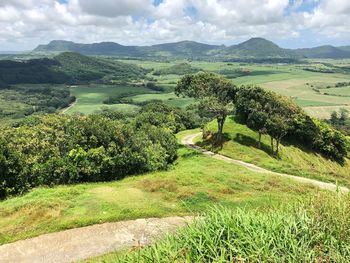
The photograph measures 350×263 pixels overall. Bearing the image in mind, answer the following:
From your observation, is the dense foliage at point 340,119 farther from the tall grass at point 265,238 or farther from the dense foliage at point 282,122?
the tall grass at point 265,238

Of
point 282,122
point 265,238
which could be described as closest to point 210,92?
point 282,122

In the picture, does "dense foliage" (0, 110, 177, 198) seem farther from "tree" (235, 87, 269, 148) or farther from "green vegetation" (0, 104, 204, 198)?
"tree" (235, 87, 269, 148)

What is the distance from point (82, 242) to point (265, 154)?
43.3 metres

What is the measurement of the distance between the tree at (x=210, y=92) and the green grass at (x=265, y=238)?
4307 centimetres

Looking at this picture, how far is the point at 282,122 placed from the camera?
178 ft

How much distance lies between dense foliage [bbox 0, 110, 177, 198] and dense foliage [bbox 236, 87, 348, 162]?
22.4 m

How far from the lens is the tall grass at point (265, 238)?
26.4 feet

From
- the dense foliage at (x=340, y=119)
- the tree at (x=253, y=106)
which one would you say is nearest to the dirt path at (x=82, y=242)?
the tree at (x=253, y=106)

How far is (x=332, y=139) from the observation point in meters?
64.7

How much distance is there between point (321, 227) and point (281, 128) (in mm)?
47194

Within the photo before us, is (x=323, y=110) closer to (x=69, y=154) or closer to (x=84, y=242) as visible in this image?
(x=69, y=154)

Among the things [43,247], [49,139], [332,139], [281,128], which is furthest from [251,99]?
[43,247]

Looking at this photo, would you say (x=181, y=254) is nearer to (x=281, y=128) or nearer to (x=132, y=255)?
(x=132, y=255)

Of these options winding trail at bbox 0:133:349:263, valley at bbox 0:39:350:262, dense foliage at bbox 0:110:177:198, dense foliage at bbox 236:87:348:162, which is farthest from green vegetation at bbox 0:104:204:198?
dense foliage at bbox 236:87:348:162
